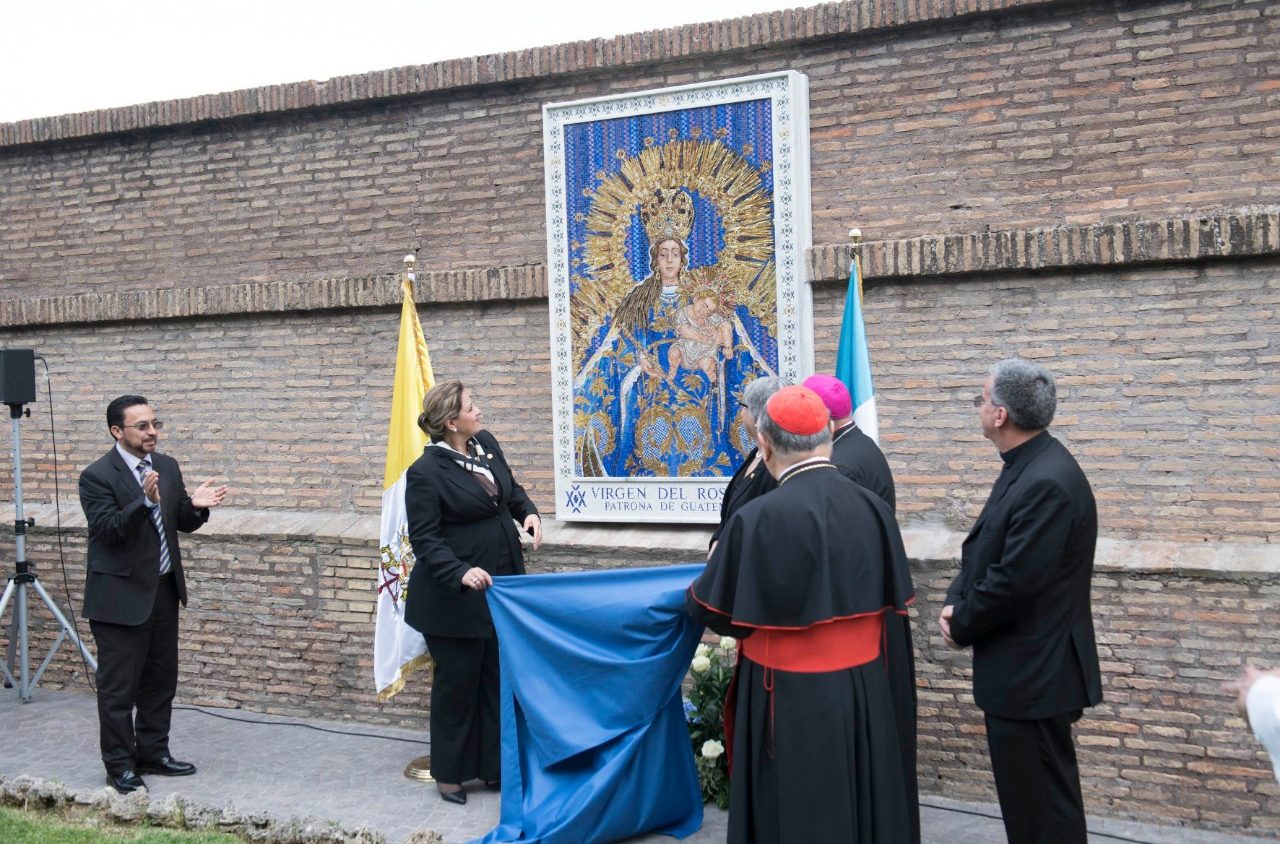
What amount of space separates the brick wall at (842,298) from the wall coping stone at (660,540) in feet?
0.07

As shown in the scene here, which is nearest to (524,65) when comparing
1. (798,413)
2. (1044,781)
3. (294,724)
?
(798,413)

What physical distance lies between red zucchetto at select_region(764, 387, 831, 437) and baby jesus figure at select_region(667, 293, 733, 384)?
2.62 metres

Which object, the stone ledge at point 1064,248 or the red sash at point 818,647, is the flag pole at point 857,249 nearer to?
the stone ledge at point 1064,248

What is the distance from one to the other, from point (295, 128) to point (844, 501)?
5.43 meters

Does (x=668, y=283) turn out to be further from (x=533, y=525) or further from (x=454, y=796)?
(x=454, y=796)

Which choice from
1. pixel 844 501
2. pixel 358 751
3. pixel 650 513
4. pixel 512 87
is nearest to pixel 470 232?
pixel 512 87

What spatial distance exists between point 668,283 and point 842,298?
3.26 ft

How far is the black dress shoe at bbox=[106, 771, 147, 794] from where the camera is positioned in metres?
6.28

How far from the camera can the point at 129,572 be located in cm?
628

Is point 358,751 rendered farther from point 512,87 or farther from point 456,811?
point 512,87

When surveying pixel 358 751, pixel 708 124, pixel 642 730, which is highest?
pixel 708 124

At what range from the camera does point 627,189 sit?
23.3ft

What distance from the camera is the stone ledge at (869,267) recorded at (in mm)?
5723

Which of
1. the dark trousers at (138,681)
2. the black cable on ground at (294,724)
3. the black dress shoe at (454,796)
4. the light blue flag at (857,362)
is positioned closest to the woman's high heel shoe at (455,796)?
the black dress shoe at (454,796)
